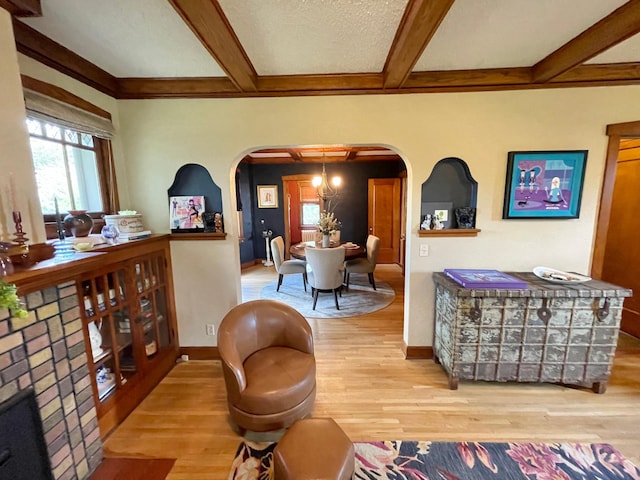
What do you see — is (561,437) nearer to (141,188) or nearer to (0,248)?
(0,248)

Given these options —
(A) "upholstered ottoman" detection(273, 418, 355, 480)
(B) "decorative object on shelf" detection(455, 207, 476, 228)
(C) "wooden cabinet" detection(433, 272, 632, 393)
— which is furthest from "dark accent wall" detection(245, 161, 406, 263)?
(A) "upholstered ottoman" detection(273, 418, 355, 480)

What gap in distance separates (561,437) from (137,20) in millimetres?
3753

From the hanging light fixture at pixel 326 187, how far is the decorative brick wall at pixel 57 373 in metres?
4.22

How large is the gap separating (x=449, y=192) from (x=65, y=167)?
3.23m

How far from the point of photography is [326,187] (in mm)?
5691

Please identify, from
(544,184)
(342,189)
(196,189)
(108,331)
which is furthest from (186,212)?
(342,189)

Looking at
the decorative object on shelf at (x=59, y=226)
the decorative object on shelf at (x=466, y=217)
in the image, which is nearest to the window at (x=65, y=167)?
the decorative object on shelf at (x=59, y=226)

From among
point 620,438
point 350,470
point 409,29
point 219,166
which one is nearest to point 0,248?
point 219,166

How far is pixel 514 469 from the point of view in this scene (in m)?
1.58

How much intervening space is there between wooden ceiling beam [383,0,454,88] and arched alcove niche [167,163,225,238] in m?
1.84

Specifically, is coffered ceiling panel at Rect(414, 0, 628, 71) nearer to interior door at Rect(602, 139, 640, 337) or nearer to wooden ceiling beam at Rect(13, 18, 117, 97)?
interior door at Rect(602, 139, 640, 337)

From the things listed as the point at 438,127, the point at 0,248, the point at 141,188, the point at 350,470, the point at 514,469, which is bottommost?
the point at 514,469

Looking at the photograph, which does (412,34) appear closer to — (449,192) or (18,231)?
(449,192)

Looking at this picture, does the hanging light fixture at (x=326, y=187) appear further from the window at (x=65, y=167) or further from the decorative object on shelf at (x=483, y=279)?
the window at (x=65, y=167)
